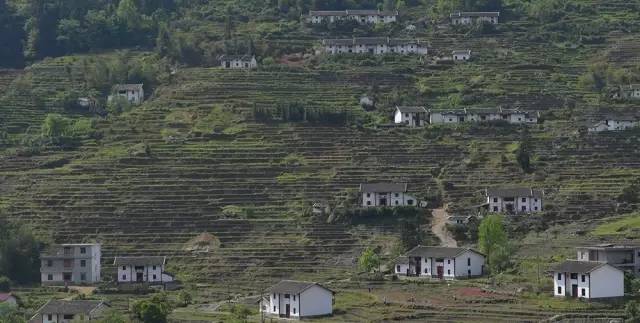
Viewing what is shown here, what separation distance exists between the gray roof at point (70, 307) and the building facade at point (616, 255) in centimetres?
2220

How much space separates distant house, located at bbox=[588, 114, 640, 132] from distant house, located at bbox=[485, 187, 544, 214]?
11773mm

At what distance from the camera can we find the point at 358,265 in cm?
8038

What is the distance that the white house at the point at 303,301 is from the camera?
69.4 m

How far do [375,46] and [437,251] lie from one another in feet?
141

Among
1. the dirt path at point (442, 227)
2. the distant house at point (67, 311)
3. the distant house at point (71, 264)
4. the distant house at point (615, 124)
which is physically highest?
the distant house at point (615, 124)

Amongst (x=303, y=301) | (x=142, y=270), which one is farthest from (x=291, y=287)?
(x=142, y=270)

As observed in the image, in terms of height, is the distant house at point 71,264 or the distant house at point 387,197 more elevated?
the distant house at point 387,197

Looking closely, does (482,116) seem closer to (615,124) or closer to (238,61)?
(615,124)

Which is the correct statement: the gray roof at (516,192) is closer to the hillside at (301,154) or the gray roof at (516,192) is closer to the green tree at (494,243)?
the hillside at (301,154)

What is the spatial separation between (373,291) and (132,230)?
18421 mm

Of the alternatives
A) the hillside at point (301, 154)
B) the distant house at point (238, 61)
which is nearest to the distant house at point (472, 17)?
the hillside at point (301, 154)

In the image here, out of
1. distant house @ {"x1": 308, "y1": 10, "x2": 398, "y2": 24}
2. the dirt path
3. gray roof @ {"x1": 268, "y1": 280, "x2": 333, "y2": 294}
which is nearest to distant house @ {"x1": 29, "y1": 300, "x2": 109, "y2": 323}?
gray roof @ {"x1": 268, "y1": 280, "x2": 333, "y2": 294}

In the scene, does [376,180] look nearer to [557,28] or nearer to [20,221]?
[20,221]

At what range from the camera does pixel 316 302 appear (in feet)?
228
